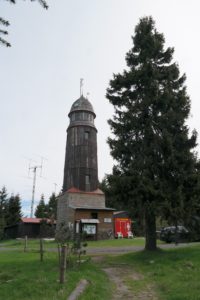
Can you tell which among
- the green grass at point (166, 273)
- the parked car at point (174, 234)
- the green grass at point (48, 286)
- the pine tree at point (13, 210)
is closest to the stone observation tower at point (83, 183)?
the parked car at point (174, 234)

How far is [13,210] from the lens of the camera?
2359 inches

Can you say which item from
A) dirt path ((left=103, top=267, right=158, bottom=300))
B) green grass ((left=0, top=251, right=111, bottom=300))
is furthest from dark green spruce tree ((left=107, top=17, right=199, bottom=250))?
green grass ((left=0, top=251, right=111, bottom=300))

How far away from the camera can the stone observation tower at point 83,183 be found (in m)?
36.8

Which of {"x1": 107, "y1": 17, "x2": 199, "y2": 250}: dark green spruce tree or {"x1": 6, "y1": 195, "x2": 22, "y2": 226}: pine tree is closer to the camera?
{"x1": 107, "y1": 17, "x2": 199, "y2": 250}: dark green spruce tree

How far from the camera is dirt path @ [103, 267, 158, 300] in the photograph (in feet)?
24.8

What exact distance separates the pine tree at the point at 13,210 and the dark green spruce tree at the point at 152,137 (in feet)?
152

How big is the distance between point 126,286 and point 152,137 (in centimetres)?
882

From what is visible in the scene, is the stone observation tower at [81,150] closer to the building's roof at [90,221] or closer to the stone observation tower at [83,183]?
the stone observation tower at [83,183]

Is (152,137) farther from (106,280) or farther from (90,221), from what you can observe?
(90,221)

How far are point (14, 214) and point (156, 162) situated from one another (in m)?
49.7

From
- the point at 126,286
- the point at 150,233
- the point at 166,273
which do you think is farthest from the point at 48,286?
the point at 150,233

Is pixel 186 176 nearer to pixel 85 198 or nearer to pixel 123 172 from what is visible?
pixel 123 172

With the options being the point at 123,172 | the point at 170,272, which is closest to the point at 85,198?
the point at 123,172

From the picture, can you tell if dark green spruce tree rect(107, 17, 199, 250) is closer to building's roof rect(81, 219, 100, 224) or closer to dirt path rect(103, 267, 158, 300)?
dirt path rect(103, 267, 158, 300)
